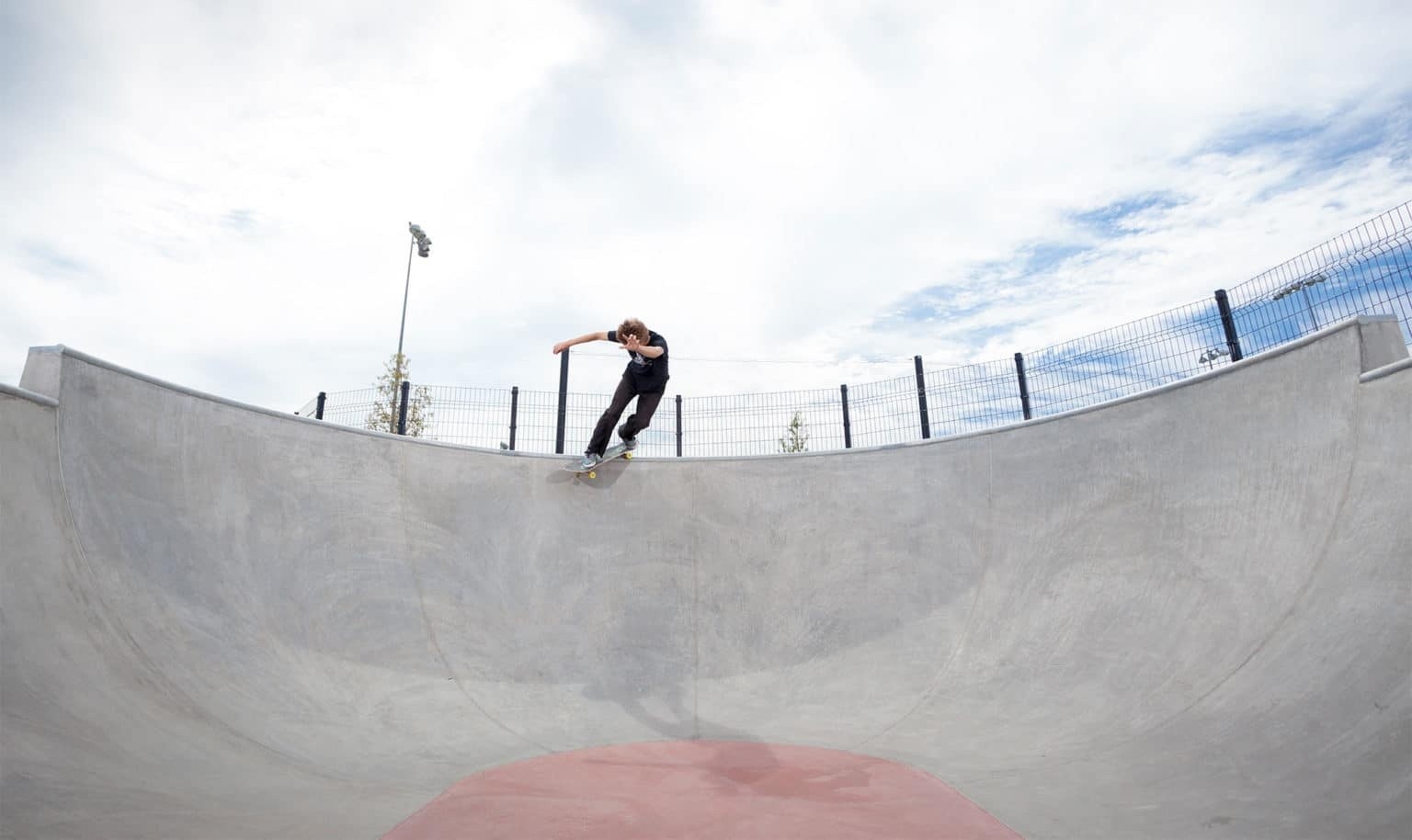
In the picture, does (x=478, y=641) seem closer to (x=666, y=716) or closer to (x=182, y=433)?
(x=666, y=716)

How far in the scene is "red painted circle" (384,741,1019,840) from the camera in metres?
3.31

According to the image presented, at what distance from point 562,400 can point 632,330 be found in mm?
3313

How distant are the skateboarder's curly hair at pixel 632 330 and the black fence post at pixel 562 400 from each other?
3.02 meters

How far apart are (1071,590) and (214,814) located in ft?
20.0

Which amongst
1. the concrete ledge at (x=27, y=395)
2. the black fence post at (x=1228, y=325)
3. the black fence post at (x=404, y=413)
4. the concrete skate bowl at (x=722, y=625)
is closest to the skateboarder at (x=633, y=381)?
the concrete skate bowl at (x=722, y=625)

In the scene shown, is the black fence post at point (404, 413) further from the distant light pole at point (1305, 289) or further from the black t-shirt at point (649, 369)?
the distant light pole at point (1305, 289)

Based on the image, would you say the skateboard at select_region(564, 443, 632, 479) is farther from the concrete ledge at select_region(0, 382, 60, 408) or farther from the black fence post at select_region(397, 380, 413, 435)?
the concrete ledge at select_region(0, 382, 60, 408)

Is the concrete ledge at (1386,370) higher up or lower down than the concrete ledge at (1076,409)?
lower down

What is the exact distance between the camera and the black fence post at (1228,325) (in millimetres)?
6941

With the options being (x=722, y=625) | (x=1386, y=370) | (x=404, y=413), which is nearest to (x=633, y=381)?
(x=722, y=625)

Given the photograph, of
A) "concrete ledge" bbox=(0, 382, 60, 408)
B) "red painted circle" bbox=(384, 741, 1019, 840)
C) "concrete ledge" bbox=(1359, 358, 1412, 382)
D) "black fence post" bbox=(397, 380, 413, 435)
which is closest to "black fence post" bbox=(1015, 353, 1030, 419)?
"concrete ledge" bbox=(1359, 358, 1412, 382)

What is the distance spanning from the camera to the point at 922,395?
360 inches

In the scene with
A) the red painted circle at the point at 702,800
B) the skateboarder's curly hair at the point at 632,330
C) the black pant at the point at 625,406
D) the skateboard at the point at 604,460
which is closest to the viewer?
the red painted circle at the point at 702,800

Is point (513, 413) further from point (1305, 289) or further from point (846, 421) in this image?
point (1305, 289)
